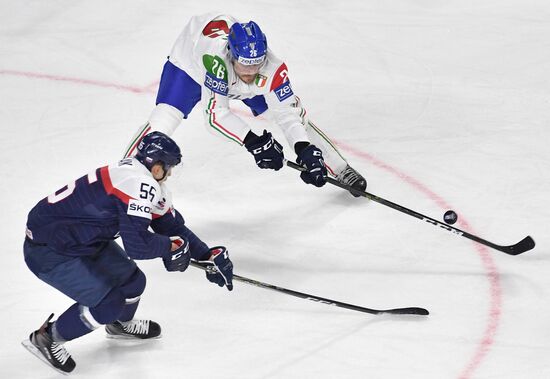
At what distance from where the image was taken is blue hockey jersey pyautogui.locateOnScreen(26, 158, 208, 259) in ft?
13.8

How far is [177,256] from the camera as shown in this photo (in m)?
4.37

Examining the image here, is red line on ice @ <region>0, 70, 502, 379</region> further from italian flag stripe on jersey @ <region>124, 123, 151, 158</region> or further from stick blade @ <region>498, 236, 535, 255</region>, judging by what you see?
italian flag stripe on jersey @ <region>124, 123, 151, 158</region>

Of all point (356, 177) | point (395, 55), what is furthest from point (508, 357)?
point (395, 55)

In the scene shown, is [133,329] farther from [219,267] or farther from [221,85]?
[221,85]

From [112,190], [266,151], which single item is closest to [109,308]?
[112,190]

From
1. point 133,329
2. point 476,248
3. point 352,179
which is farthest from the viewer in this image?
point 352,179

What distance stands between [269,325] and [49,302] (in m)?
1.12

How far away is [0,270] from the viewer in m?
5.18

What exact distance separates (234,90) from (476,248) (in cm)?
156

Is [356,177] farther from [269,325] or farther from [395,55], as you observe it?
[395,55]

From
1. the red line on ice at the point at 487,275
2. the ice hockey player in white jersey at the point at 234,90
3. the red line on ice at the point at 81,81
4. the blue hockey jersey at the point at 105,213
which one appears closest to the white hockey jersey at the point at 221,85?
the ice hockey player in white jersey at the point at 234,90

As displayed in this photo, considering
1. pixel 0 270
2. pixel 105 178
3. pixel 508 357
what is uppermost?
pixel 105 178

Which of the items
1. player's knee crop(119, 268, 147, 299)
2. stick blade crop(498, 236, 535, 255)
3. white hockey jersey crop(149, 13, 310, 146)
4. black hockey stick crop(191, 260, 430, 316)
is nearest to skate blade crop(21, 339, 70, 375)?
player's knee crop(119, 268, 147, 299)

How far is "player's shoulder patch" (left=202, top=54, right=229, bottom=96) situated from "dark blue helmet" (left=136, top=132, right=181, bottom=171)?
3.49ft
